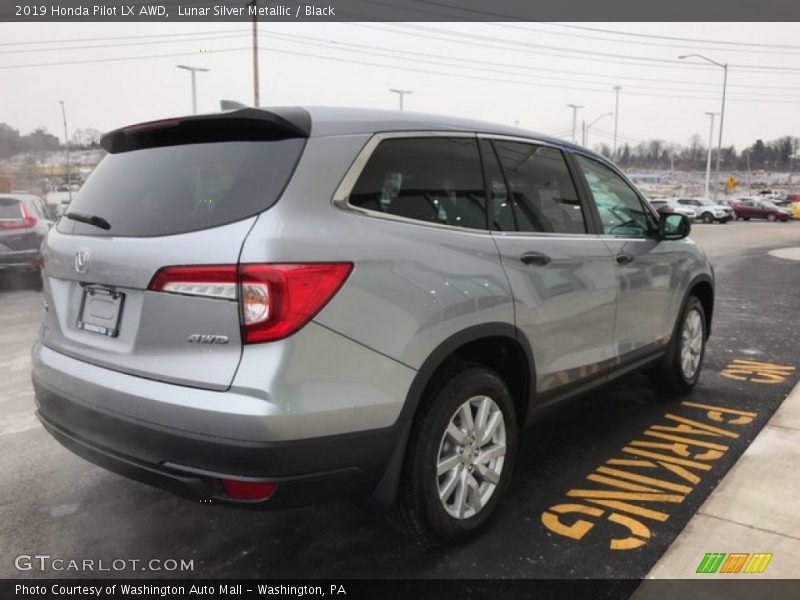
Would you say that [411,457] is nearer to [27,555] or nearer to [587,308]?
[587,308]

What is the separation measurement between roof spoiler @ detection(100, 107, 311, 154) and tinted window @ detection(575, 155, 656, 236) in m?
1.96

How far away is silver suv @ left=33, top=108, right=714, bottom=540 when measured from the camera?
6.86 feet

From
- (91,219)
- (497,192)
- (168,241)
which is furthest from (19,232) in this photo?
(497,192)

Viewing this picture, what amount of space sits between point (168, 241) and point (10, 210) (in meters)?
9.01

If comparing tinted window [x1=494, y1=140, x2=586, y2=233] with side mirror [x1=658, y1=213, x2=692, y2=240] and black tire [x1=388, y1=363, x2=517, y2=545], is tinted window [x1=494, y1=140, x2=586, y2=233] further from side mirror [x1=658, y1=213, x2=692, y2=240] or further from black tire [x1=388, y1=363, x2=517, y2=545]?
side mirror [x1=658, y1=213, x2=692, y2=240]

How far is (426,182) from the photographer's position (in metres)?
2.68

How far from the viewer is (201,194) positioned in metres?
2.33

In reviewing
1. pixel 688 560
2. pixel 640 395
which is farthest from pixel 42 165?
pixel 688 560

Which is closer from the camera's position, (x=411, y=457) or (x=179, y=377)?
(x=179, y=377)

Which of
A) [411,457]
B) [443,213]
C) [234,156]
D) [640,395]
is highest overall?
[234,156]

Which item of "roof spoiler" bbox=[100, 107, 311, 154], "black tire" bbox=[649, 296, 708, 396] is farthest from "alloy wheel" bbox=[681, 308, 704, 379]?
"roof spoiler" bbox=[100, 107, 311, 154]

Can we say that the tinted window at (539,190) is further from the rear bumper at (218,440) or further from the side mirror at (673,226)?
the rear bumper at (218,440)

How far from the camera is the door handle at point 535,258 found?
2.96 meters

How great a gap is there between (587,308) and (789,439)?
173 cm
